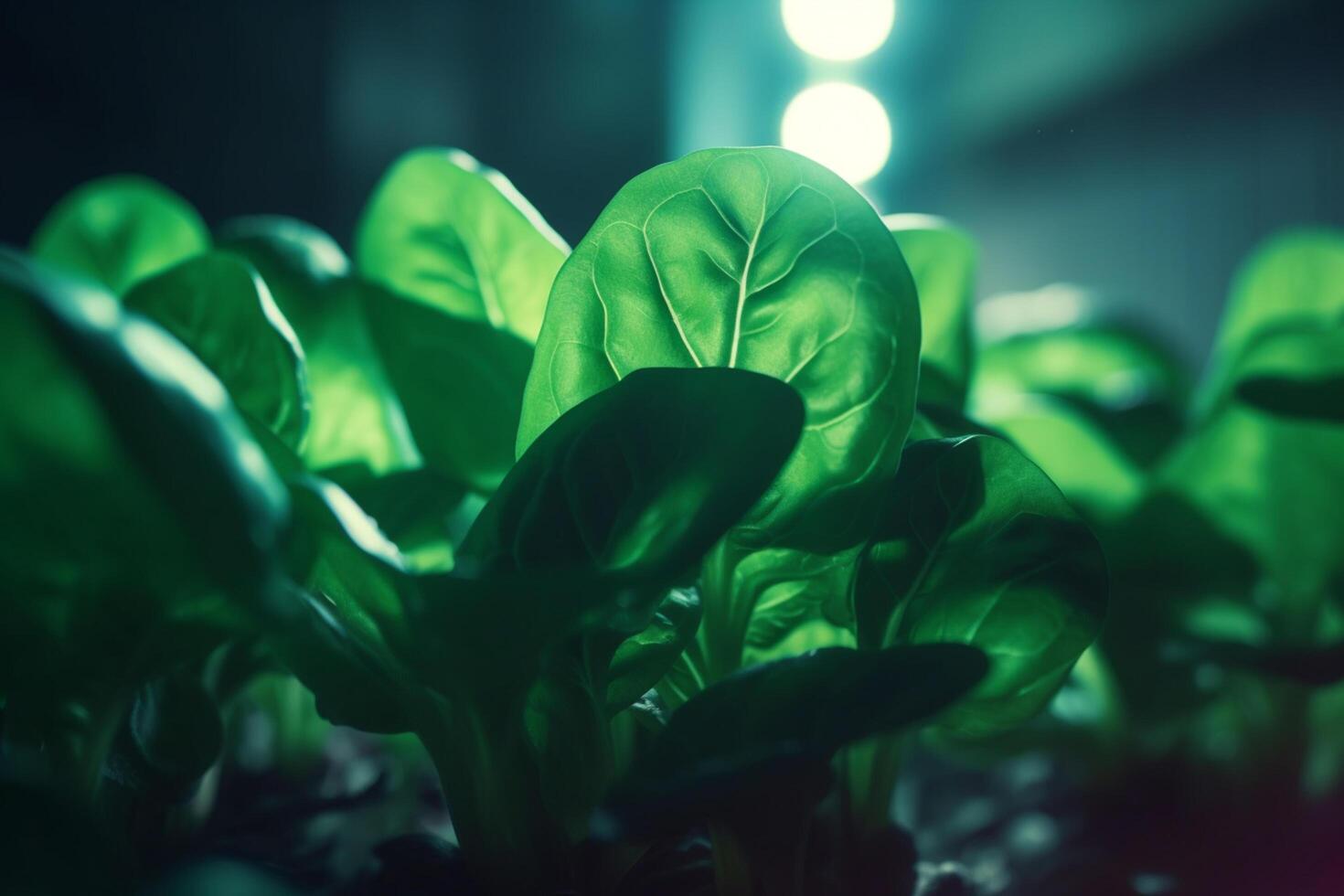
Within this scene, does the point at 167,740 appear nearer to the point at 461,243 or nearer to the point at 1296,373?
the point at 461,243

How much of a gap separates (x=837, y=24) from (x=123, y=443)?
4.57 ft

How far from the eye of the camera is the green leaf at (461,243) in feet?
1.33

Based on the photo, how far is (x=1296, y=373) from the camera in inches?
20.6

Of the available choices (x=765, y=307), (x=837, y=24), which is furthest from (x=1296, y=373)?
(x=837, y=24)

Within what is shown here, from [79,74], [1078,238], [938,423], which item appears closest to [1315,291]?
[938,423]

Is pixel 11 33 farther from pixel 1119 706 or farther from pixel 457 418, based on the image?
pixel 1119 706

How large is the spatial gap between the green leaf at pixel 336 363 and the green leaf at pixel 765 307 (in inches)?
5.6

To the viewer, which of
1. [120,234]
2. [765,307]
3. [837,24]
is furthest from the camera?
[837,24]

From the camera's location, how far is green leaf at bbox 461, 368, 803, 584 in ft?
0.90

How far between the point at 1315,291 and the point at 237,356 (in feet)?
2.26

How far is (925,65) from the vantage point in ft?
5.99

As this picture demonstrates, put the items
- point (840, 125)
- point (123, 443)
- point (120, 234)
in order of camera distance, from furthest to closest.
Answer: point (840, 125) < point (120, 234) < point (123, 443)

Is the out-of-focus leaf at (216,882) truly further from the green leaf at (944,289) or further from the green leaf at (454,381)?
the green leaf at (944,289)

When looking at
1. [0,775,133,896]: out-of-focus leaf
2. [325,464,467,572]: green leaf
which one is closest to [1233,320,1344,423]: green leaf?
[325,464,467,572]: green leaf
